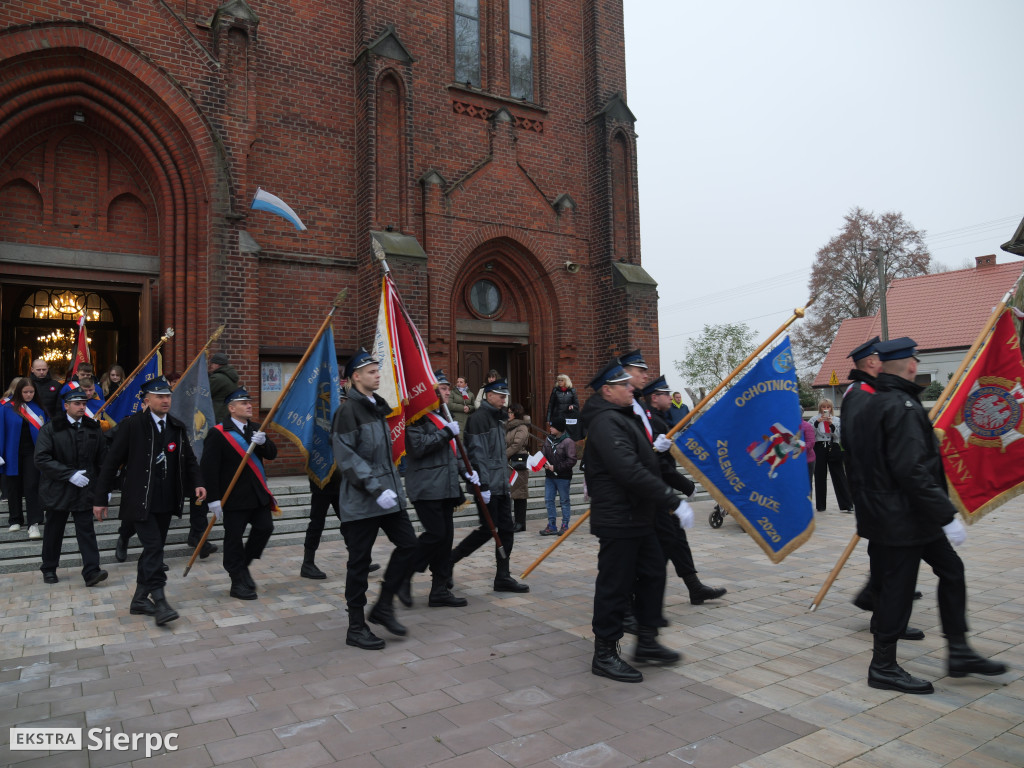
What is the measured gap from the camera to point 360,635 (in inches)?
203

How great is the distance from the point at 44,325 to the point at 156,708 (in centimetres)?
1173

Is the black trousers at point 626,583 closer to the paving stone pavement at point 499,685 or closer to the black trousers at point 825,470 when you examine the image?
the paving stone pavement at point 499,685

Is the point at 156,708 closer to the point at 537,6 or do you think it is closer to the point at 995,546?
the point at 995,546

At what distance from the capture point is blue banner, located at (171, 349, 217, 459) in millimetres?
9383

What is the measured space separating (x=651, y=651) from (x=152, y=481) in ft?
14.3

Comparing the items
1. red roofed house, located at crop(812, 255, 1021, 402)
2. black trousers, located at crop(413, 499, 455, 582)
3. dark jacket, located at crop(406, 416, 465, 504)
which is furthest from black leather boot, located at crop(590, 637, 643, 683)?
red roofed house, located at crop(812, 255, 1021, 402)

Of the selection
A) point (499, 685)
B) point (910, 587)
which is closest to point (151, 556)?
point (499, 685)

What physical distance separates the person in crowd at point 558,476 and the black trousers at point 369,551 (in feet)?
15.6

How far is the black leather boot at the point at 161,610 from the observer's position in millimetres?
5668

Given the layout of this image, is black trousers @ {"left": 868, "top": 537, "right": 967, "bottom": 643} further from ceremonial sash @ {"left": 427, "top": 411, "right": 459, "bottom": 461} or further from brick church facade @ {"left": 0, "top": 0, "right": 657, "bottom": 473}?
brick church facade @ {"left": 0, "top": 0, "right": 657, "bottom": 473}

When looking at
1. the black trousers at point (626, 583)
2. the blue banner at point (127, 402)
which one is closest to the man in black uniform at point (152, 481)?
the black trousers at point (626, 583)

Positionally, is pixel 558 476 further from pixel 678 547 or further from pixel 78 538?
pixel 78 538

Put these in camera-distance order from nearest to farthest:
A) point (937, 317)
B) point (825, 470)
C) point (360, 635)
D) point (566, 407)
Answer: point (360, 635)
point (825, 470)
point (566, 407)
point (937, 317)

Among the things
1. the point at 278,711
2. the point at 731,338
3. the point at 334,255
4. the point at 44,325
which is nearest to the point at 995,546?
the point at 278,711
